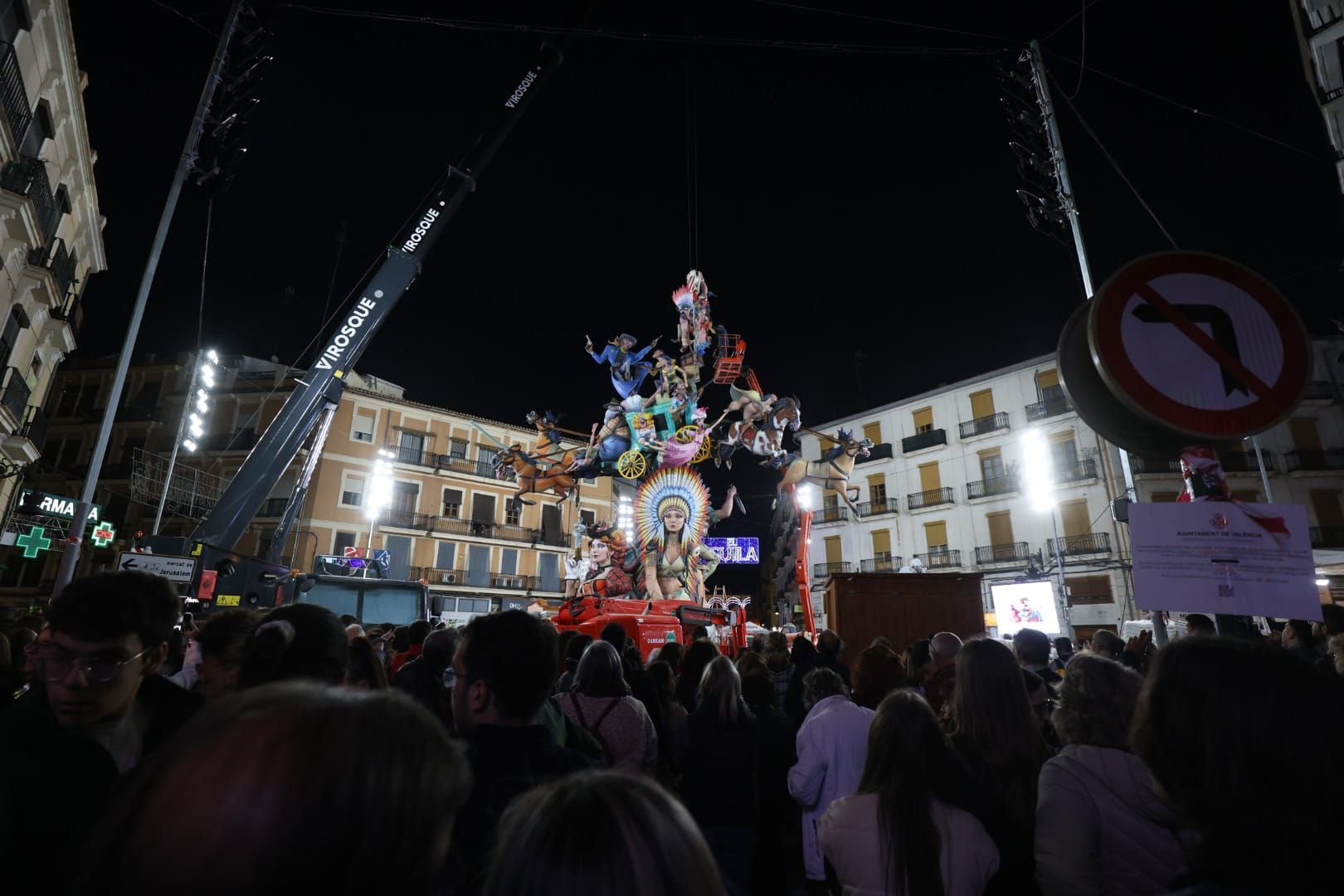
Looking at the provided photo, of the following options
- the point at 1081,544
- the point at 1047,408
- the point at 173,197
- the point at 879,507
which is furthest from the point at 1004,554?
the point at 173,197

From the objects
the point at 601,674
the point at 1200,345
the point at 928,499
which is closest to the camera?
the point at 1200,345

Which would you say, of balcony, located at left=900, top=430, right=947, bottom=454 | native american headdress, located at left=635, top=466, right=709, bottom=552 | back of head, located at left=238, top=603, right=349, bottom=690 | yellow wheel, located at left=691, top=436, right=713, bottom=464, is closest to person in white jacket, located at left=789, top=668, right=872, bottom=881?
back of head, located at left=238, top=603, right=349, bottom=690

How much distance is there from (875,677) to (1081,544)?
94.2ft

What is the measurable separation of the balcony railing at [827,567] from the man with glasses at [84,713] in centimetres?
3448

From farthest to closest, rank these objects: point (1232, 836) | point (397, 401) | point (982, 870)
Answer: point (397, 401) < point (982, 870) < point (1232, 836)

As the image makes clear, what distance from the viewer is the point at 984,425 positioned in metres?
32.5

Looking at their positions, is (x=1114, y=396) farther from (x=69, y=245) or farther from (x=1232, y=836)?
(x=69, y=245)

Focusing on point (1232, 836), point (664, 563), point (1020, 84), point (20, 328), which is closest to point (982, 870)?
point (1232, 836)

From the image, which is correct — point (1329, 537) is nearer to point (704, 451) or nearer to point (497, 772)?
point (704, 451)

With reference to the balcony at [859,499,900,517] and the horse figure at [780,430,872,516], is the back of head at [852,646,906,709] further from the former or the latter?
the balcony at [859,499,900,517]

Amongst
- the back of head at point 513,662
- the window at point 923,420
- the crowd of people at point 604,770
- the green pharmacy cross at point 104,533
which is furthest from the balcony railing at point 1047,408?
the green pharmacy cross at point 104,533

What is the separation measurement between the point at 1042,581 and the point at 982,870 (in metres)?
16.8

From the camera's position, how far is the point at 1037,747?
2951mm

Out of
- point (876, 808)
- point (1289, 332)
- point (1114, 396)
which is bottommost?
point (876, 808)
